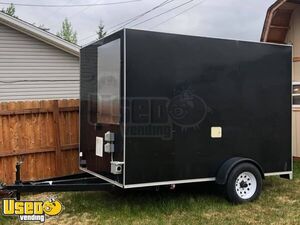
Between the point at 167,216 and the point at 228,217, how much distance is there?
0.90 meters

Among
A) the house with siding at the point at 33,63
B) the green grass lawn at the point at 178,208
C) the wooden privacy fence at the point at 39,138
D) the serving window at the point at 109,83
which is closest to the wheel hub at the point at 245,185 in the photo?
the green grass lawn at the point at 178,208

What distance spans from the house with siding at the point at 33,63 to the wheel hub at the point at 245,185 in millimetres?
7676

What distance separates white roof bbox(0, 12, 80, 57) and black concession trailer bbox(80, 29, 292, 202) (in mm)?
5707

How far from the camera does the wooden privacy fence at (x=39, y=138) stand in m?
7.76

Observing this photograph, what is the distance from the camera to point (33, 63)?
13.1 metres

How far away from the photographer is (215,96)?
6809 mm

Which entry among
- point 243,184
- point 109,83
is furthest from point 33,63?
point 243,184

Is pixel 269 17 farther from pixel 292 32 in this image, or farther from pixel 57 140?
pixel 57 140

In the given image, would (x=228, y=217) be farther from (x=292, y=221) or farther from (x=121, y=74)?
(x=121, y=74)

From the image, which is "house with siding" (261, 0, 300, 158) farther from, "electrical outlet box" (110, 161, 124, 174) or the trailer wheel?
"electrical outlet box" (110, 161, 124, 174)

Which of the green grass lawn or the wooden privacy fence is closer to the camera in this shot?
the green grass lawn

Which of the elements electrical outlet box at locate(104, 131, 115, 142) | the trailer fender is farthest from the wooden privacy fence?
the trailer fender

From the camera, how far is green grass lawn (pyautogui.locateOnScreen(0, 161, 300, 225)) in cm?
615

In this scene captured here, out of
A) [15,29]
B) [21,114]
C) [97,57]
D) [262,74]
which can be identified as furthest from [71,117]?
[15,29]
